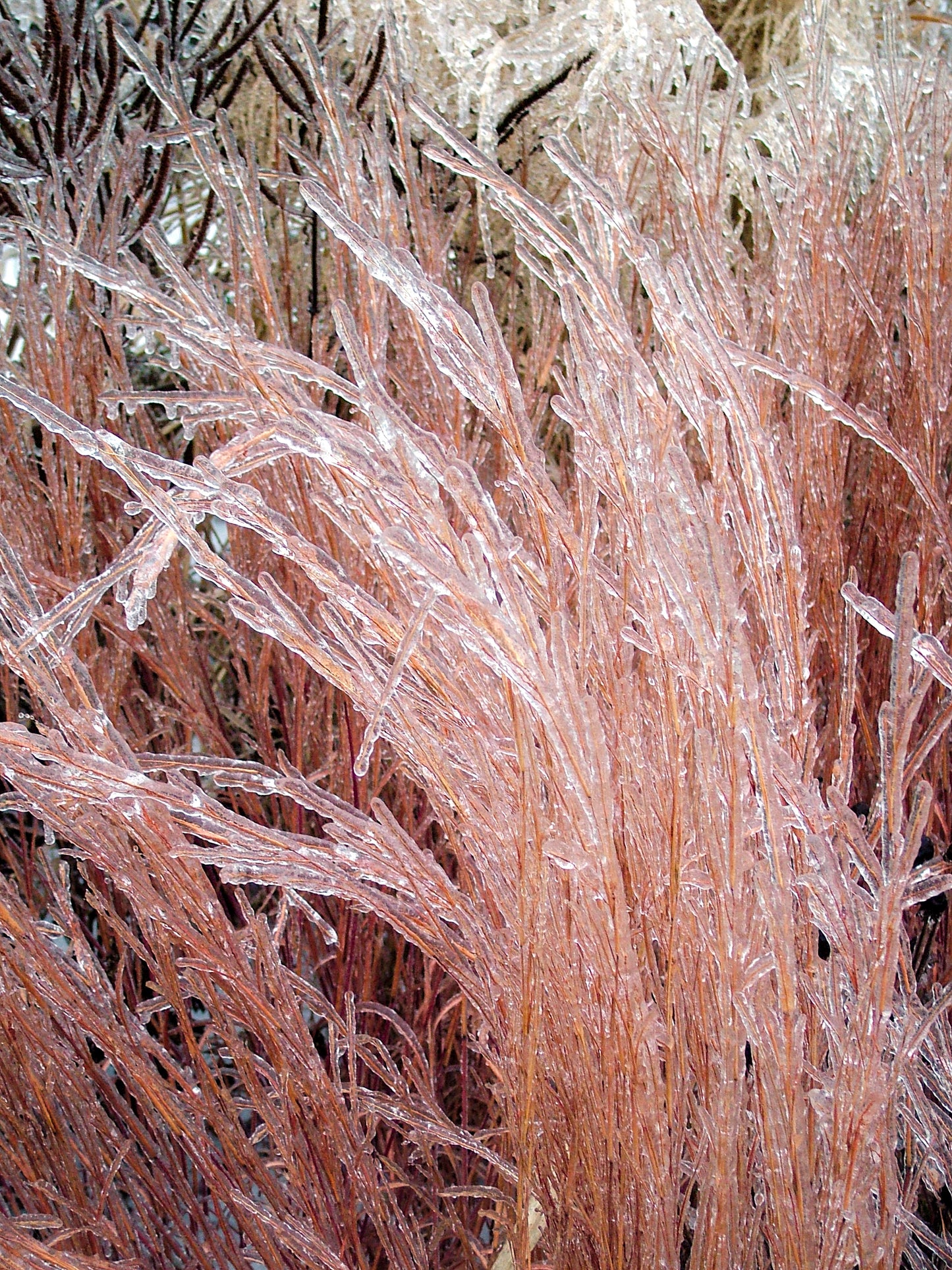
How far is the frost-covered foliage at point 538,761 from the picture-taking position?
47cm

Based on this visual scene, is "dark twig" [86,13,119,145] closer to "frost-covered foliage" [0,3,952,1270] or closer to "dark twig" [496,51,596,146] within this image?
"frost-covered foliage" [0,3,952,1270]

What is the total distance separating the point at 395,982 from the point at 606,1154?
1.52 feet

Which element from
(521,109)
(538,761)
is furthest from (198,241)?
(538,761)

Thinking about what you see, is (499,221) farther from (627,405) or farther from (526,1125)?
(526,1125)

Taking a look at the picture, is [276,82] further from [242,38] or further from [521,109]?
[521,109]

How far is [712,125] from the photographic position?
1.40m

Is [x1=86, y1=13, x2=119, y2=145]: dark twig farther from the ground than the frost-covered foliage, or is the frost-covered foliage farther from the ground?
[x1=86, y1=13, x2=119, y2=145]: dark twig

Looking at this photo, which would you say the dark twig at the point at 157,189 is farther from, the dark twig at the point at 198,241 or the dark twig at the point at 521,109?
the dark twig at the point at 521,109

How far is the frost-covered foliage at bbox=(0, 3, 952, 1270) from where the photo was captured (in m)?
0.47

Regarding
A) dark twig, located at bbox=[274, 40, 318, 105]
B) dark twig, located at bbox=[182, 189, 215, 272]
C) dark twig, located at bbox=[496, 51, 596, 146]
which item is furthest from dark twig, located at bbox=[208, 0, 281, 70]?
dark twig, located at bbox=[496, 51, 596, 146]

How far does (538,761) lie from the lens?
1.67 ft

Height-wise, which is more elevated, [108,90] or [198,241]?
[108,90]

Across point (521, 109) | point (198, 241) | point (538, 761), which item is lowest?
point (538, 761)

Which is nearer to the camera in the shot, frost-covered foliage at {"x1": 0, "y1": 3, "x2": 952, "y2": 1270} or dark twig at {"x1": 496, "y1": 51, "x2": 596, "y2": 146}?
frost-covered foliage at {"x1": 0, "y1": 3, "x2": 952, "y2": 1270}
